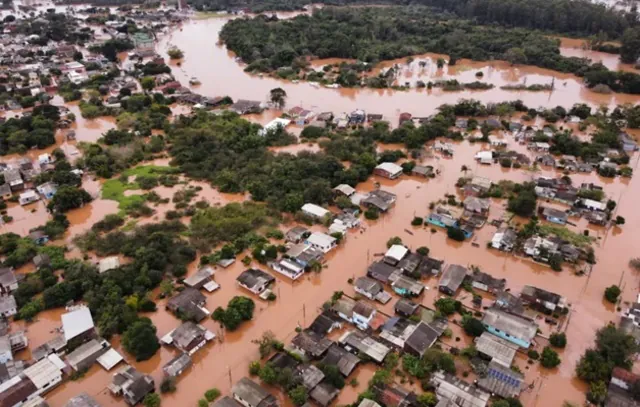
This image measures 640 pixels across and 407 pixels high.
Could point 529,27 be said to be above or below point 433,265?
above

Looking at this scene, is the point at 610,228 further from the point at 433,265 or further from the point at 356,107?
the point at 356,107

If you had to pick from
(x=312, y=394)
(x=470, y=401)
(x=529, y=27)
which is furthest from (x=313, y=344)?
(x=529, y=27)

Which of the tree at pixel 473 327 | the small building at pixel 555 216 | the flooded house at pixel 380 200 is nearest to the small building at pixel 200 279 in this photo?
the flooded house at pixel 380 200

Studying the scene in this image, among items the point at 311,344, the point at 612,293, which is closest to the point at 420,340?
the point at 311,344

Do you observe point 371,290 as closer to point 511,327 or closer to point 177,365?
point 511,327

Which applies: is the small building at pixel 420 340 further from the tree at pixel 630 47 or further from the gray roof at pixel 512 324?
the tree at pixel 630 47

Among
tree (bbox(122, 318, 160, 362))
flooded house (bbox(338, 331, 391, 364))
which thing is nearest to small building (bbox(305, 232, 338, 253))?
flooded house (bbox(338, 331, 391, 364))

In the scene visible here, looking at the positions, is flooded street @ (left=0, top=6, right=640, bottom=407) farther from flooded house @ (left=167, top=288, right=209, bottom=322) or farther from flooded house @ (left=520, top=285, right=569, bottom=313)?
flooded house @ (left=520, top=285, right=569, bottom=313)
